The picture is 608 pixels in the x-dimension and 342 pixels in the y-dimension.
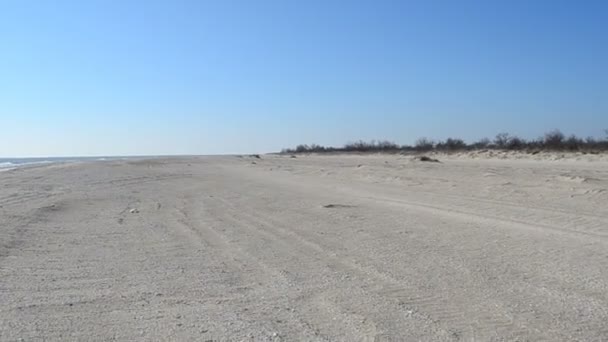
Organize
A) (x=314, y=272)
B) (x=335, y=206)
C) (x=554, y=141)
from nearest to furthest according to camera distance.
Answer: (x=314, y=272)
(x=335, y=206)
(x=554, y=141)

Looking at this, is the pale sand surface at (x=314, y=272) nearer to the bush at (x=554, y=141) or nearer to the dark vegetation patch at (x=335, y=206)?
the dark vegetation patch at (x=335, y=206)

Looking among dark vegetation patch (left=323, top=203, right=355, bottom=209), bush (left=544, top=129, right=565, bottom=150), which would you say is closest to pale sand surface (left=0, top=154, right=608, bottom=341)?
dark vegetation patch (left=323, top=203, right=355, bottom=209)

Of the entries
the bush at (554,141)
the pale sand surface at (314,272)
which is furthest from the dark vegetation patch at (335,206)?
the bush at (554,141)

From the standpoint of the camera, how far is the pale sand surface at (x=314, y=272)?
4.38 metres

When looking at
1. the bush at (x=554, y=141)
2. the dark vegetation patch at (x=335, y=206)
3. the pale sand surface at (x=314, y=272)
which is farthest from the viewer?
the bush at (x=554, y=141)

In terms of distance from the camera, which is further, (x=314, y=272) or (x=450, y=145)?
(x=450, y=145)

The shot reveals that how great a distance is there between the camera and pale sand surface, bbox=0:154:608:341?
4.38m

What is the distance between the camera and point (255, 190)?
1833cm

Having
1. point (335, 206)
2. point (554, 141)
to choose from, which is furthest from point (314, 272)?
point (554, 141)

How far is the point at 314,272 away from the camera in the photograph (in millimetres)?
6246

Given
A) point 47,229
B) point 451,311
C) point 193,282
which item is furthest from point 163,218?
point 451,311

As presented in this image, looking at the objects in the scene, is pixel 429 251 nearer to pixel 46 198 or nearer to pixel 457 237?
pixel 457 237

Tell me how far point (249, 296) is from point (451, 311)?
1.86 meters

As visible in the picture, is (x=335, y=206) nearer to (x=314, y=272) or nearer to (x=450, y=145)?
(x=314, y=272)
